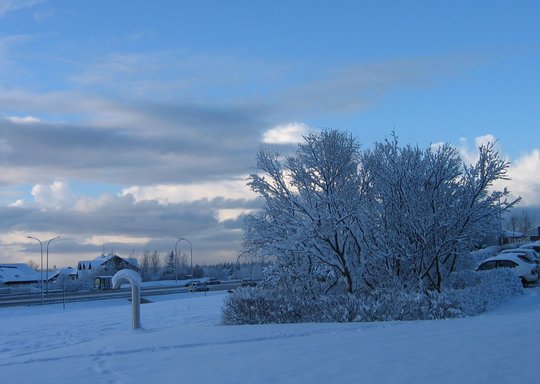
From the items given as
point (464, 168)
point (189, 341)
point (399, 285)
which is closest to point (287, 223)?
point (399, 285)

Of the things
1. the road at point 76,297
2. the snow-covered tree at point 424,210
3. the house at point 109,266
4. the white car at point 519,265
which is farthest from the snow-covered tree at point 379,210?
the house at point 109,266

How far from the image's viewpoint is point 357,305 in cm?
1545

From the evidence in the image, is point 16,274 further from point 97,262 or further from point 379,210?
point 379,210

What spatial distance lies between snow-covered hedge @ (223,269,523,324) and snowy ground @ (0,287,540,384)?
1578 millimetres

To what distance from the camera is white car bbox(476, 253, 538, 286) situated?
1072 inches

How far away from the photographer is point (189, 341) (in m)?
12.9

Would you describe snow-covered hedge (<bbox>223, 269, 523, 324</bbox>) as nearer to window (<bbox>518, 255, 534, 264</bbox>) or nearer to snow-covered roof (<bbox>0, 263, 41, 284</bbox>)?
window (<bbox>518, 255, 534, 264</bbox>)

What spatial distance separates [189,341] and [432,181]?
28.9 feet

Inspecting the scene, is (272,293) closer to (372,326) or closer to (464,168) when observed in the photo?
(372,326)

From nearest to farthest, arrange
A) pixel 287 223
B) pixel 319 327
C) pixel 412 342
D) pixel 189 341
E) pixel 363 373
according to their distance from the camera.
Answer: pixel 363 373
pixel 412 342
pixel 189 341
pixel 319 327
pixel 287 223

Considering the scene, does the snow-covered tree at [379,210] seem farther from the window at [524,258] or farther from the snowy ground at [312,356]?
the window at [524,258]

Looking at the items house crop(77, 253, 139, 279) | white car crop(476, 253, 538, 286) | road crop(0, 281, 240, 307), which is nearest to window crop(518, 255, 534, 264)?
white car crop(476, 253, 538, 286)

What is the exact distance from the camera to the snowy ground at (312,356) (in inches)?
310

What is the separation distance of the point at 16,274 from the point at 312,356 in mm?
92944
